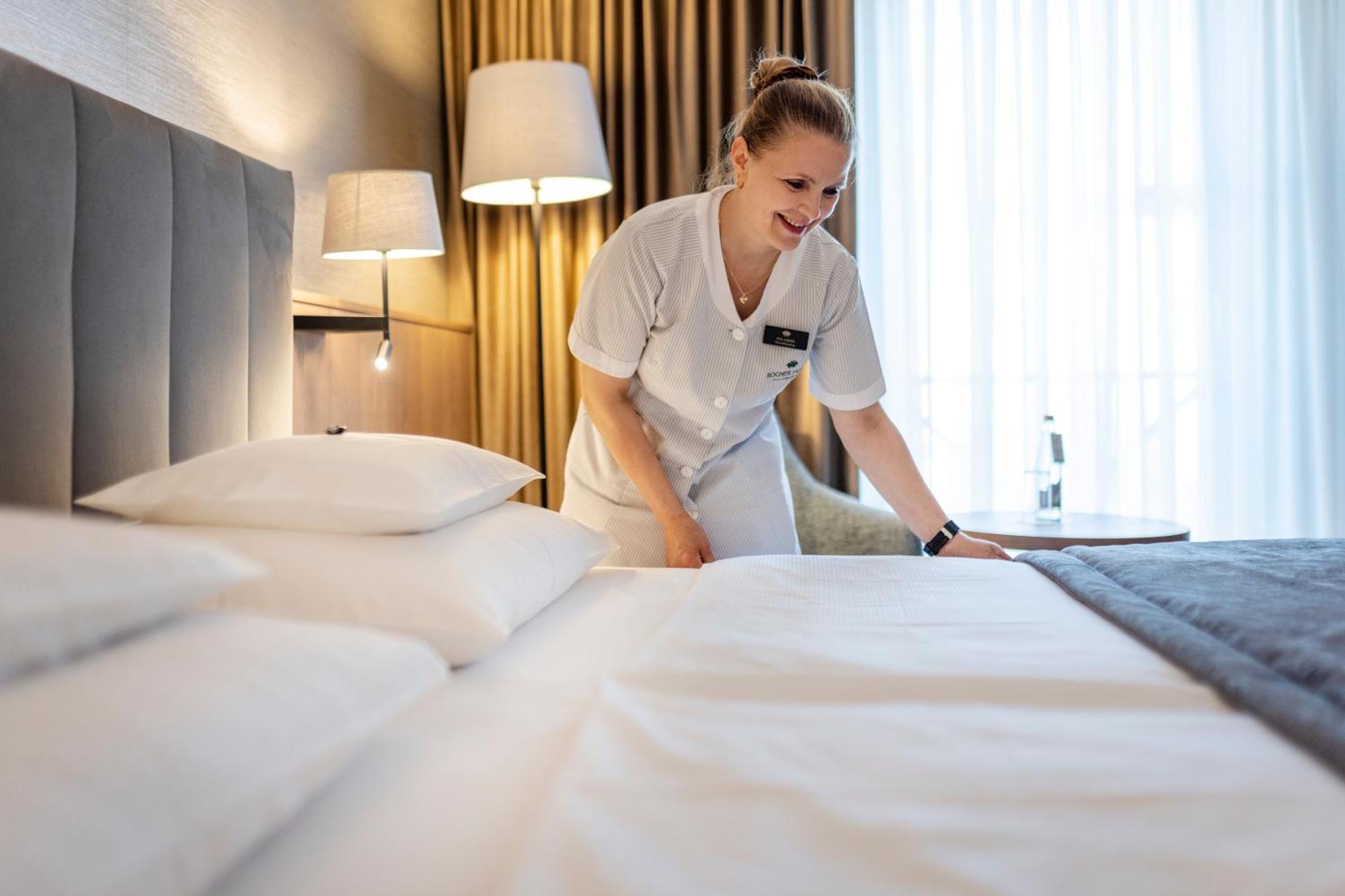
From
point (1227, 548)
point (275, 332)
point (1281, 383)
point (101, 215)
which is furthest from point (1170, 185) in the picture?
point (101, 215)

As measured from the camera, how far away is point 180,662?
2.22 ft

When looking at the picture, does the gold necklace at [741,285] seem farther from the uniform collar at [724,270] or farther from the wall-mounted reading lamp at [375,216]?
the wall-mounted reading lamp at [375,216]

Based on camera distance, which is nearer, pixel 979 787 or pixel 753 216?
pixel 979 787

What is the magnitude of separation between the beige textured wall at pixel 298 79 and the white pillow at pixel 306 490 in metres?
0.90

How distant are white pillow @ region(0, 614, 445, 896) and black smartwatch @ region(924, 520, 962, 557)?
129 cm

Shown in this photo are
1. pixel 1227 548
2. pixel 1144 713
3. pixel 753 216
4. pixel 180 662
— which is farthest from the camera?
pixel 753 216

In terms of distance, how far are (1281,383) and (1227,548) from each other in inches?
82.3

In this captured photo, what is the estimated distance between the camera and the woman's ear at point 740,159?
1.89 meters

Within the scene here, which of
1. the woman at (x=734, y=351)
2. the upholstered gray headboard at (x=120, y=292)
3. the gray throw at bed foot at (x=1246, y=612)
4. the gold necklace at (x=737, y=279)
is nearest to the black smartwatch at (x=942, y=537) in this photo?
the woman at (x=734, y=351)

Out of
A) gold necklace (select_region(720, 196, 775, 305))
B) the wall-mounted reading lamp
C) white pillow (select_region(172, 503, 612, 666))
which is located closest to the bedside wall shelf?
the wall-mounted reading lamp

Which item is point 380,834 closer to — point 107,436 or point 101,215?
point 107,436

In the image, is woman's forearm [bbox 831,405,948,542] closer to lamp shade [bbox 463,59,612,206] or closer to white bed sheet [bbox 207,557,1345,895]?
white bed sheet [bbox 207,557,1345,895]

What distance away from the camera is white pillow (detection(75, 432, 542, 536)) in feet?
3.94

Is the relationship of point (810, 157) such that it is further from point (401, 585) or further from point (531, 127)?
point (531, 127)
